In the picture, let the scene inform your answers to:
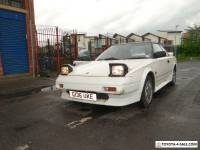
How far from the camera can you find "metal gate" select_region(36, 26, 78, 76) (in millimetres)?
10211

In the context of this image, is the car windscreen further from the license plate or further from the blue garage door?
the blue garage door

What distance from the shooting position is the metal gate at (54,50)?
10.2 metres

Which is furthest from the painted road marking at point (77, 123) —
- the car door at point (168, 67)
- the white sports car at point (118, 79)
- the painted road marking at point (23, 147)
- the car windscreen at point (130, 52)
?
the car door at point (168, 67)

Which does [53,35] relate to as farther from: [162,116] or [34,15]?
[162,116]

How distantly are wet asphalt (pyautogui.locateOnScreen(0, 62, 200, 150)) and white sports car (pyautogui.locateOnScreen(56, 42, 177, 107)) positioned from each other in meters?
0.31

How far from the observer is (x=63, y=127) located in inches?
138

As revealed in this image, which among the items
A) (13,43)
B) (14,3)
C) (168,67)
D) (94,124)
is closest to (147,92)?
(94,124)

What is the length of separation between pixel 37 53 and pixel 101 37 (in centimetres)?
568

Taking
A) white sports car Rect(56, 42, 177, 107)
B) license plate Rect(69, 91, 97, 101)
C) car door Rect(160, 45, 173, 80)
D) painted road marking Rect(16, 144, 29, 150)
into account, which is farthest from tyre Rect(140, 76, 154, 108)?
painted road marking Rect(16, 144, 29, 150)

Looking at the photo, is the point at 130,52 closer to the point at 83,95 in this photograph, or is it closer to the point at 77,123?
the point at 83,95

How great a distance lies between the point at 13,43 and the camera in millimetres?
9070

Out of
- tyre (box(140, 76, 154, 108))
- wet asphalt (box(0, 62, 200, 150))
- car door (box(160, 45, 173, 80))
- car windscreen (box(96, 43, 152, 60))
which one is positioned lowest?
wet asphalt (box(0, 62, 200, 150))

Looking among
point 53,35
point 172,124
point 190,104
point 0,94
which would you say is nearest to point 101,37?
point 53,35

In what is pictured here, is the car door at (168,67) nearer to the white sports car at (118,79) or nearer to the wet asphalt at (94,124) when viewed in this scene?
the white sports car at (118,79)
